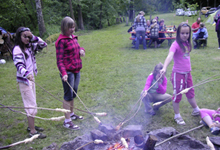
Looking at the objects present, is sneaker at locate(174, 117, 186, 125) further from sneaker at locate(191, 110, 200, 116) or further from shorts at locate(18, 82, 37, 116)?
shorts at locate(18, 82, 37, 116)

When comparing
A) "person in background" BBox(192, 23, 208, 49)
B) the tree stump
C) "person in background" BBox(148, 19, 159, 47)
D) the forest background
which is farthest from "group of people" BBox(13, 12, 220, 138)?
the forest background

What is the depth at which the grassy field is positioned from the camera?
3.63m

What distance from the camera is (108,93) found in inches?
204

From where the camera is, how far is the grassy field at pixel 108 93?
3.63 metres

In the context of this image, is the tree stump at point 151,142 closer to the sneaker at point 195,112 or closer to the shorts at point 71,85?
the shorts at point 71,85

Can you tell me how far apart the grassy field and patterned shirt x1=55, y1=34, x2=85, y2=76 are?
1.31m

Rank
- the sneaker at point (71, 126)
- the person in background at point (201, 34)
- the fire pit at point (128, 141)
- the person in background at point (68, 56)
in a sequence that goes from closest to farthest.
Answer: the fire pit at point (128, 141) → the person in background at point (68, 56) → the sneaker at point (71, 126) → the person in background at point (201, 34)

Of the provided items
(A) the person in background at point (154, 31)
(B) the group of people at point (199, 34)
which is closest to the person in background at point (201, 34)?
(B) the group of people at point (199, 34)

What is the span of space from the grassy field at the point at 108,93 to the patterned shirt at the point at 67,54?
4.29 ft

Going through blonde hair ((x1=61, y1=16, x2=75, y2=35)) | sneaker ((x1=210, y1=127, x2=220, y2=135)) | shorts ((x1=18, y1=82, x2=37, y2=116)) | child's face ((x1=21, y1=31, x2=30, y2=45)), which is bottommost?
sneaker ((x1=210, y1=127, x2=220, y2=135))

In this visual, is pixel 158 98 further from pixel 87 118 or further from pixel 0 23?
pixel 0 23

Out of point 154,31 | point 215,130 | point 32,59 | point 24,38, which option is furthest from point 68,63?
point 154,31

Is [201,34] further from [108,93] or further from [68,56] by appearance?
[68,56]

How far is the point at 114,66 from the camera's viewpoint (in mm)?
7469
